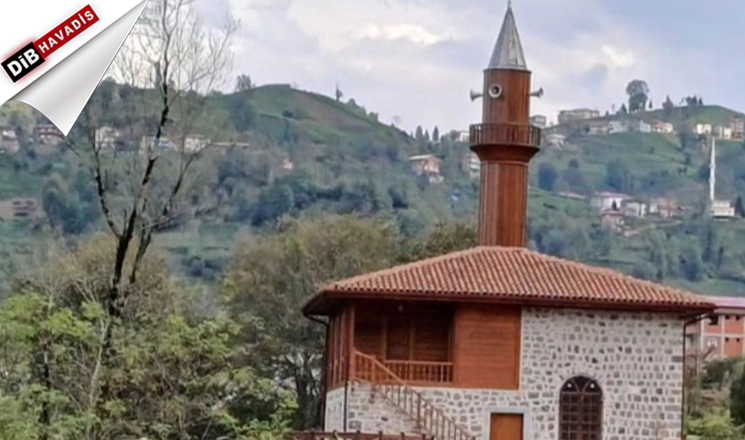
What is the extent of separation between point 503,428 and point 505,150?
6.49 m

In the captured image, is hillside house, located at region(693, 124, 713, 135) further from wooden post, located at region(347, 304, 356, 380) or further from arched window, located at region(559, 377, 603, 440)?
wooden post, located at region(347, 304, 356, 380)

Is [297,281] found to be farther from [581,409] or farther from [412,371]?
[581,409]

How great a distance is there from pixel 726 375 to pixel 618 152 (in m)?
84.8

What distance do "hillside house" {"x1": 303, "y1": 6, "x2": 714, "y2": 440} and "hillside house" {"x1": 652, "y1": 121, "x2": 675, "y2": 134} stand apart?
11756cm

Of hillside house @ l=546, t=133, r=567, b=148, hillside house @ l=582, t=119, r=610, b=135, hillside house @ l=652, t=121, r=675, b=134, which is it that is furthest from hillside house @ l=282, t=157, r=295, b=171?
hillside house @ l=652, t=121, r=675, b=134

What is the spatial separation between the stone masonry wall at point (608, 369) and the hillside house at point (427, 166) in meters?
77.9

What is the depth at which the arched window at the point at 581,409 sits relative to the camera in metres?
28.9

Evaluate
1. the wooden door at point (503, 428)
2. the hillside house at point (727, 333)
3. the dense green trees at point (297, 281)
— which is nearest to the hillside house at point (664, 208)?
the hillside house at point (727, 333)

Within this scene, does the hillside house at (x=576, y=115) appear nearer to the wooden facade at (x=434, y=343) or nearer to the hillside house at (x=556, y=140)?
the hillside house at (x=556, y=140)

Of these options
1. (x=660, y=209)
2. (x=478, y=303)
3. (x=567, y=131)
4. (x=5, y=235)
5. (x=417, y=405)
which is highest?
(x=567, y=131)

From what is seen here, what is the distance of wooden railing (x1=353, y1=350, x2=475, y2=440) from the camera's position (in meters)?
28.0

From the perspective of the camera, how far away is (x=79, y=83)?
243 inches

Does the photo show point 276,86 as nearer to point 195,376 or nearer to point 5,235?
point 5,235

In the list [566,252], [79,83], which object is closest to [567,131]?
[566,252]
